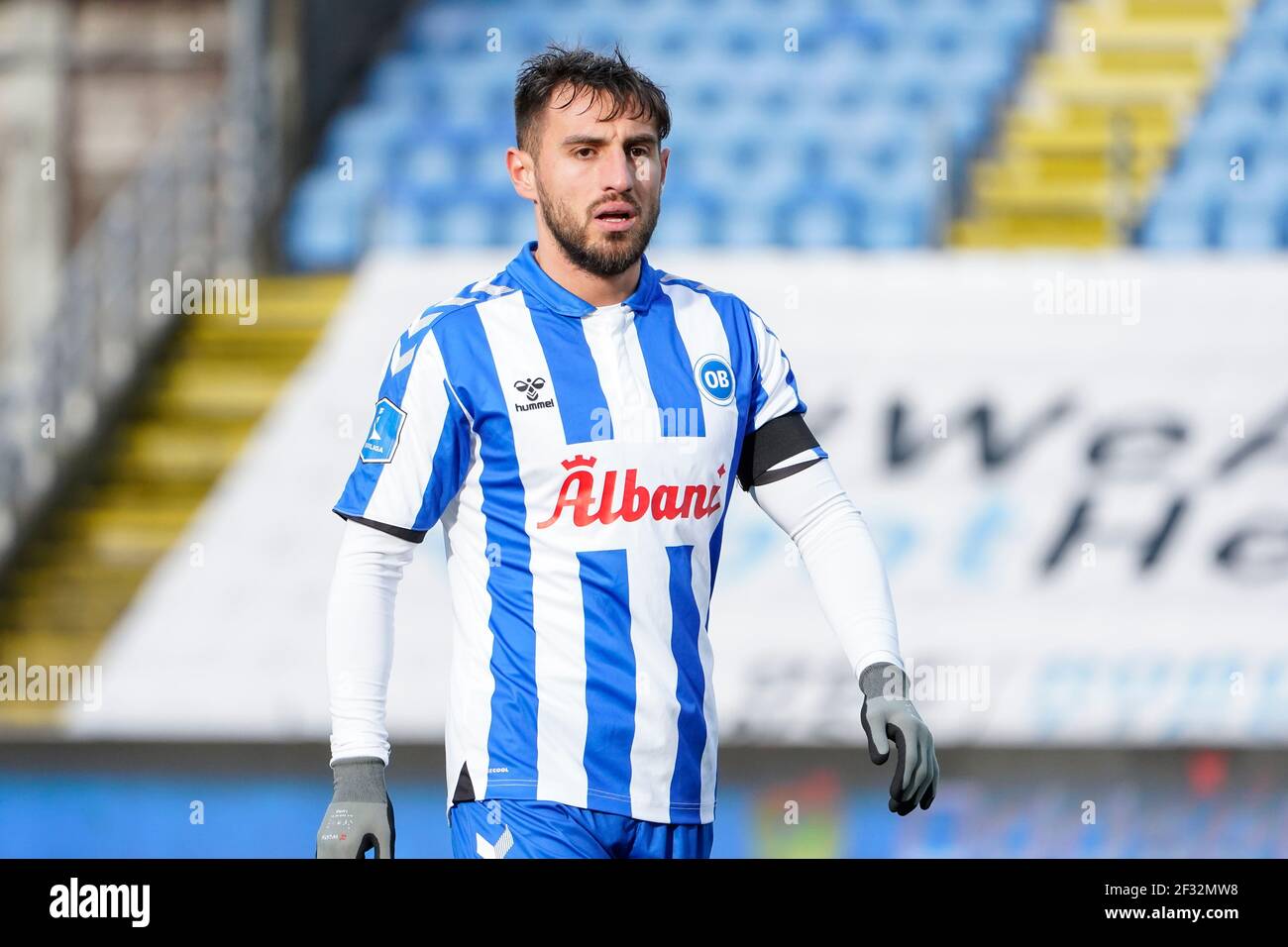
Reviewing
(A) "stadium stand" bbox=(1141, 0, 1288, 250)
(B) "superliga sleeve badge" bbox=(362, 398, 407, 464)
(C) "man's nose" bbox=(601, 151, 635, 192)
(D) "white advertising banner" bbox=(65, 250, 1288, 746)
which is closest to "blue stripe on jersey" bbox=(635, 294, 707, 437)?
(C) "man's nose" bbox=(601, 151, 635, 192)

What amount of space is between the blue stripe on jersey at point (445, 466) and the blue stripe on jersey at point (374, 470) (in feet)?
0.05

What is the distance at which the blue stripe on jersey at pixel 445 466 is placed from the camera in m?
2.45

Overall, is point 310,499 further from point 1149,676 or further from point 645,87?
point 645,87

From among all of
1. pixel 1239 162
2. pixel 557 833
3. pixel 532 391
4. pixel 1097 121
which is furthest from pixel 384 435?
pixel 1097 121

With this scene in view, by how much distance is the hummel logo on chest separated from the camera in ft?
8.09

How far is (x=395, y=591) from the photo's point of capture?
8.00 feet

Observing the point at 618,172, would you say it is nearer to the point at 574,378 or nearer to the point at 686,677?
the point at 574,378

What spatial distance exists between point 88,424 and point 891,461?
345cm

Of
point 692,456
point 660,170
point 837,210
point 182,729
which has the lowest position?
point 182,729

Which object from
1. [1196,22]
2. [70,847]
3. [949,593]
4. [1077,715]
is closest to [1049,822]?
Result: [1077,715]

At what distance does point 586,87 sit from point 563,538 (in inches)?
24.4

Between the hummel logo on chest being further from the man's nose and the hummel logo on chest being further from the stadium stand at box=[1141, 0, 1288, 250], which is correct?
the stadium stand at box=[1141, 0, 1288, 250]

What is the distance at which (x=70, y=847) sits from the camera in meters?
6.20

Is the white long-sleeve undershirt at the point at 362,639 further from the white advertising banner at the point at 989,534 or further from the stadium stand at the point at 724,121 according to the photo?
the stadium stand at the point at 724,121
